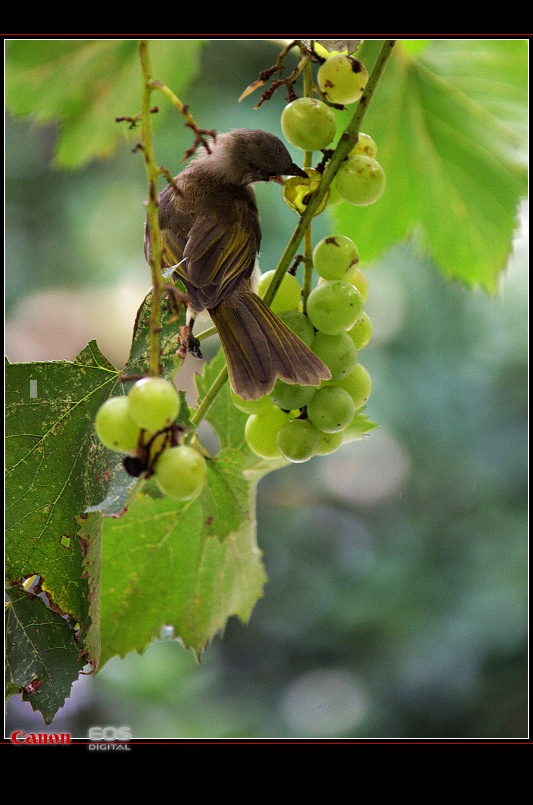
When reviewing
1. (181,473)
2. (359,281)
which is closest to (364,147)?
(359,281)

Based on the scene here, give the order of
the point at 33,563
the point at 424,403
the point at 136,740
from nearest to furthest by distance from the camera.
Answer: the point at 33,563 < the point at 136,740 < the point at 424,403

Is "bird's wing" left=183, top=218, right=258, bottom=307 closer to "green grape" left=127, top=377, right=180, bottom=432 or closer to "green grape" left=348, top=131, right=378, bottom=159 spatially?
"green grape" left=348, top=131, right=378, bottom=159

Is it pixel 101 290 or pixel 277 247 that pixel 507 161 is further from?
pixel 101 290

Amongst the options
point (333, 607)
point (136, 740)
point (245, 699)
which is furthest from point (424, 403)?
point (136, 740)

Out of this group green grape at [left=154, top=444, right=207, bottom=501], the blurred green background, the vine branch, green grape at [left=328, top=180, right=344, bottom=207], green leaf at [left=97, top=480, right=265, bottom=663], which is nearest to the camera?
green grape at [left=154, top=444, right=207, bottom=501]

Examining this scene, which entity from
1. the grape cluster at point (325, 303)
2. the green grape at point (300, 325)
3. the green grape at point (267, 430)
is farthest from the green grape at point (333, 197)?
the green grape at point (267, 430)

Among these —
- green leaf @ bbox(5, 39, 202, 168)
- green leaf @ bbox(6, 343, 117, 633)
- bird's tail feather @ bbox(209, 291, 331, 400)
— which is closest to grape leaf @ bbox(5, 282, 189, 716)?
green leaf @ bbox(6, 343, 117, 633)

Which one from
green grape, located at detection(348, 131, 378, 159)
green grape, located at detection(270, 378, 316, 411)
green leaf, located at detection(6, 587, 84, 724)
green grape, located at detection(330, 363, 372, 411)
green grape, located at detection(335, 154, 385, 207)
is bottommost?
green leaf, located at detection(6, 587, 84, 724)

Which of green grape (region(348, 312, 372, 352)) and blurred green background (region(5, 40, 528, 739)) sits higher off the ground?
blurred green background (region(5, 40, 528, 739))

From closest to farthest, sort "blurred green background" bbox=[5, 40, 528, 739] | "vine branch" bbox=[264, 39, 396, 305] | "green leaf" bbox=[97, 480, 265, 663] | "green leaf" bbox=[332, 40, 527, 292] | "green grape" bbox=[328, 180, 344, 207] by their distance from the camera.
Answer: "vine branch" bbox=[264, 39, 396, 305] → "green grape" bbox=[328, 180, 344, 207] → "green leaf" bbox=[97, 480, 265, 663] → "green leaf" bbox=[332, 40, 527, 292] → "blurred green background" bbox=[5, 40, 528, 739]
